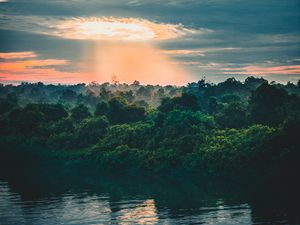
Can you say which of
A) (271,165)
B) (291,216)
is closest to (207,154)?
(271,165)

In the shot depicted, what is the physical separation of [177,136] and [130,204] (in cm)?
2003

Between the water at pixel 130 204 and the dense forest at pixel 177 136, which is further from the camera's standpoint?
the dense forest at pixel 177 136

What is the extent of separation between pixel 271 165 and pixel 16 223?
27057 mm

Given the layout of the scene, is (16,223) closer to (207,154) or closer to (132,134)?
(207,154)

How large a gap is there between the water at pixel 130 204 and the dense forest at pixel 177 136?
4716mm

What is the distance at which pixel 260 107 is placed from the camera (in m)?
71.7

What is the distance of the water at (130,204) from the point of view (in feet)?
132

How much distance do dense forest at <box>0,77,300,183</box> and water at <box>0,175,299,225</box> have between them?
4716 millimetres

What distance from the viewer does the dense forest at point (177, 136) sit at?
54.5 metres

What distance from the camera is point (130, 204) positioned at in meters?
47.1

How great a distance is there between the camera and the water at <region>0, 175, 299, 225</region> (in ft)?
132

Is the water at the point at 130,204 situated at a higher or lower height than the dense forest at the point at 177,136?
lower

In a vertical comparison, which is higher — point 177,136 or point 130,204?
point 177,136

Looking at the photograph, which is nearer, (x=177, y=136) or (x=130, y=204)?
(x=130, y=204)
